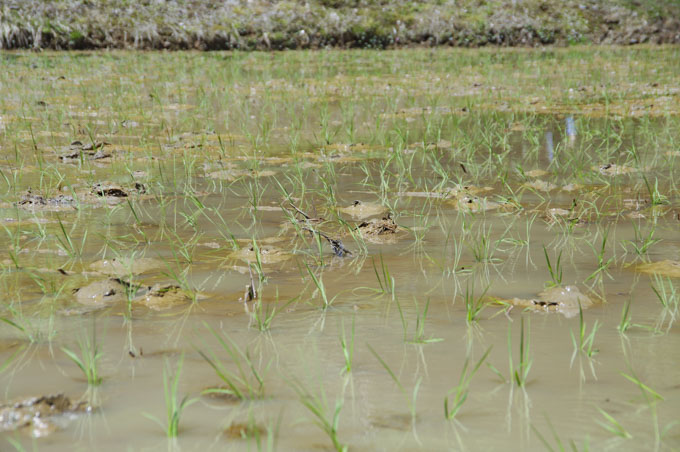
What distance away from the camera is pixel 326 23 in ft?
47.4

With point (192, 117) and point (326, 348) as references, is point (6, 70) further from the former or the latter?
point (326, 348)

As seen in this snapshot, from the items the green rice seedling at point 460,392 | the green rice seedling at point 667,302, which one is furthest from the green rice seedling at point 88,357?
the green rice seedling at point 667,302

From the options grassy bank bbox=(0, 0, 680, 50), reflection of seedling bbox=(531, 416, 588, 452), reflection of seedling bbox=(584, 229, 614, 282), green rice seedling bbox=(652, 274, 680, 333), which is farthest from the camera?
grassy bank bbox=(0, 0, 680, 50)

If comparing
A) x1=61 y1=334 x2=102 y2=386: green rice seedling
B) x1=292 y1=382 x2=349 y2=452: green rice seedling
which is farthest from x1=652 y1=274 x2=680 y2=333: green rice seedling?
Answer: x1=61 y1=334 x2=102 y2=386: green rice seedling

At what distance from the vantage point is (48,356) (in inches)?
67.7

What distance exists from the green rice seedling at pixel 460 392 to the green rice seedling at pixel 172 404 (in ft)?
1.71

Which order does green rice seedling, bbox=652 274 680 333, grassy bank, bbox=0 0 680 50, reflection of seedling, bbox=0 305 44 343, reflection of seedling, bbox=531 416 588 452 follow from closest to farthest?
1. reflection of seedling, bbox=531 416 588 452
2. reflection of seedling, bbox=0 305 44 343
3. green rice seedling, bbox=652 274 680 333
4. grassy bank, bbox=0 0 680 50

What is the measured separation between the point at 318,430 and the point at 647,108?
19.4 ft

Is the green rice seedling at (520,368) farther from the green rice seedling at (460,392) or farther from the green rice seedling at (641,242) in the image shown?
the green rice seedling at (641,242)

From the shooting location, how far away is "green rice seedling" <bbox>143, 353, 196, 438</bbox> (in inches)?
52.8

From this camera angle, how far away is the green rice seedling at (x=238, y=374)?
1512 mm

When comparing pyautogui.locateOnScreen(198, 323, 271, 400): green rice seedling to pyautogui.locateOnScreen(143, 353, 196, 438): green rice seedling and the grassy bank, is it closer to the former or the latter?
pyautogui.locateOnScreen(143, 353, 196, 438): green rice seedling

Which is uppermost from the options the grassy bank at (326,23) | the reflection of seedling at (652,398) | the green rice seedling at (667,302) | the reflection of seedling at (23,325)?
the grassy bank at (326,23)

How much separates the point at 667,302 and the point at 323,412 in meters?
1.17
